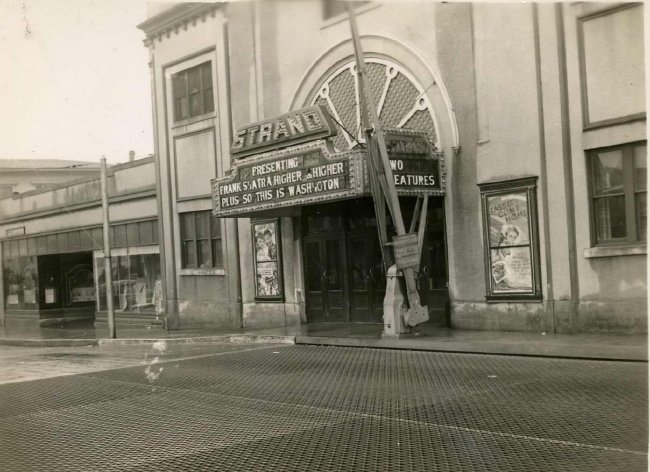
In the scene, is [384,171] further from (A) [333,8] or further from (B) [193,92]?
(B) [193,92]

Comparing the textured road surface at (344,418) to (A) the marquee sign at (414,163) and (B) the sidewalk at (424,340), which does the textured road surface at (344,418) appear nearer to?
(B) the sidewalk at (424,340)

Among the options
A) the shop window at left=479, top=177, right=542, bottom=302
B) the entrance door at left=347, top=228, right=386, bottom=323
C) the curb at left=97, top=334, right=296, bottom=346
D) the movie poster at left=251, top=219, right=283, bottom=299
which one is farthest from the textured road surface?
the movie poster at left=251, top=219, right=283, bottom=299

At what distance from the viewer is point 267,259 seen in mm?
19000

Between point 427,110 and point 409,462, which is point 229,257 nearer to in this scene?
point 427,110

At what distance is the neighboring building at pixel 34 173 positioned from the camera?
32.2 metres

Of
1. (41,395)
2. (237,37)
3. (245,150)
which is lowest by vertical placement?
(41,395)

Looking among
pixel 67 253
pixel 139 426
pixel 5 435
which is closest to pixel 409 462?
pixel 139 426

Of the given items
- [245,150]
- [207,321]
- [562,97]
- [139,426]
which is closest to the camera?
[139,426]

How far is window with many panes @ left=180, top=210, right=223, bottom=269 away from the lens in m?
20.9

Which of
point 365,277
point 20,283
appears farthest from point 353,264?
point 20,283

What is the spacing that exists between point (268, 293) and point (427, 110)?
654cm

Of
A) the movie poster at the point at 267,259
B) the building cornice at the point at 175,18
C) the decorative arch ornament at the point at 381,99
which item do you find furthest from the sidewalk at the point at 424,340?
the building cornice at the point at 175,18

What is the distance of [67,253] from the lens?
29859mm

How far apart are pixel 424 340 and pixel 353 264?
4739 millimetres
